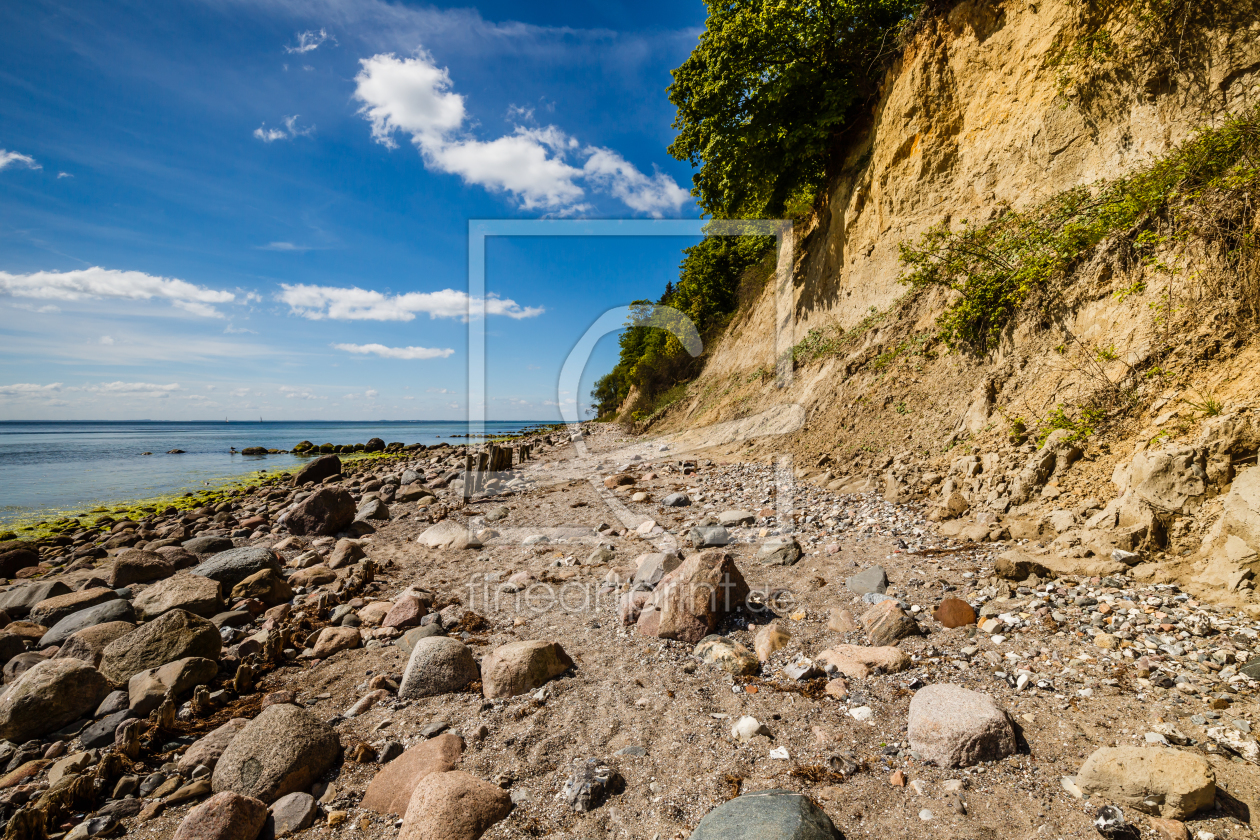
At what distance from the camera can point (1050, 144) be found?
8.17 meters

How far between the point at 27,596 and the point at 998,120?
18.0 metres

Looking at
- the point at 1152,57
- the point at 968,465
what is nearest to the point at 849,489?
the point at 968,465

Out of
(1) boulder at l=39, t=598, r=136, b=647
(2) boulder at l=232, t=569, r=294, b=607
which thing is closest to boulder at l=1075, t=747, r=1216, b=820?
(2) boulder at l=232, t=569, r=294, b=607

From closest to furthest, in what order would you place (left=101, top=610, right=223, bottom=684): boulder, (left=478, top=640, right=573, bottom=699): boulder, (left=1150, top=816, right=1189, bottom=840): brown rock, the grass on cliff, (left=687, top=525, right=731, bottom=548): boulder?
1. (left=1150, top=816, right=1189, bottom=840): brown rock
2. (left=478, top=640, right=573, bottom=699): boulder
3. (left=101, top=610, right=223, bottom=684): boulder
4. the grass on cliff
5. (left=687, top=525, right=731, bottom=548): boulder

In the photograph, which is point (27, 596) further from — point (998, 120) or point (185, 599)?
point (998, 120)

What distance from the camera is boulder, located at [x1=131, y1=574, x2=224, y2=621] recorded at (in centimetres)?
594

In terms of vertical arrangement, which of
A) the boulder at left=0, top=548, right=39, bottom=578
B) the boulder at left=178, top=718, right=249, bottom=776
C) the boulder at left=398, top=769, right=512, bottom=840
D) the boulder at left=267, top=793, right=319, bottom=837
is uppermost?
the boulder at left=398, top=769, right=512, bottom=840

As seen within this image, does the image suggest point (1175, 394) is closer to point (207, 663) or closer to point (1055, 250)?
point (1055, 250)

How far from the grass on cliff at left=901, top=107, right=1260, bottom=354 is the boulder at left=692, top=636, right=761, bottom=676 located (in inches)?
221

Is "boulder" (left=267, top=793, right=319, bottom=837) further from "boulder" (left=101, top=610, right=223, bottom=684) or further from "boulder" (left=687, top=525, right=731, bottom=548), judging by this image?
"boulder" (left=687, top=525, right=731, bottom=548)

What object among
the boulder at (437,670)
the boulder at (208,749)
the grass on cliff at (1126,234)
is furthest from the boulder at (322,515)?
the grass on cliff at (1126,234)

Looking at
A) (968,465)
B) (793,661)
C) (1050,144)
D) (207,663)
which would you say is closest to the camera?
(793,661)

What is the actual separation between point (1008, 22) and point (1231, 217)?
23.6 ft

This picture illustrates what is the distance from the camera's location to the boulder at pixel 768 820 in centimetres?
232
